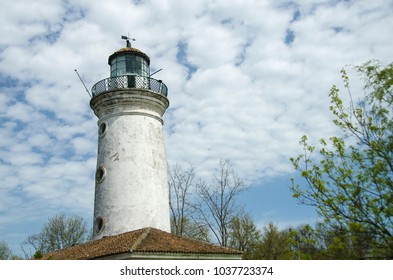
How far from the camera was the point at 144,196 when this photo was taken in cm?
1706

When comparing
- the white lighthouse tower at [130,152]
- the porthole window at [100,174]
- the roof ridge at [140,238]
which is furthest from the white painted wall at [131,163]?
the roof ridge at [140,238]

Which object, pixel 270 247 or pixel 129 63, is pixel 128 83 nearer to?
pixel 129 63

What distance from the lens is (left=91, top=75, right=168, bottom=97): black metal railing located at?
18594mm

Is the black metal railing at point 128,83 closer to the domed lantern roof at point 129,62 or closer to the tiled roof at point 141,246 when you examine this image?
→ the domed lantern roof at point 129,62

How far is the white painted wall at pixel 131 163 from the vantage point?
55.6 feet

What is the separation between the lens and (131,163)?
17.4 metres

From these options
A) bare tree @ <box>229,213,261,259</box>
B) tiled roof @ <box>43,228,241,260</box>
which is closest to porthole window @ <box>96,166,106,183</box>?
tiled roof @ <box>43,228,241,260</box>

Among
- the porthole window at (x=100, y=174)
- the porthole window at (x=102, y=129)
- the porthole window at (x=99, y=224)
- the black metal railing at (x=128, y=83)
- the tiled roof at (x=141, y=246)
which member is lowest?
the tiled roof at (x=141, y=246)

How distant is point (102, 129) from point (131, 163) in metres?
2.33

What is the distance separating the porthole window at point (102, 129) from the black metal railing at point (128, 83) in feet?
4.53

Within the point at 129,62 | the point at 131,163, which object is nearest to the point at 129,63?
the point at 129,62

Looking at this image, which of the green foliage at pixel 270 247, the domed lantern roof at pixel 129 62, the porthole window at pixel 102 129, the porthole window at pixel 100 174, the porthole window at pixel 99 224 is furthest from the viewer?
the green foliage at pixel 270 247
